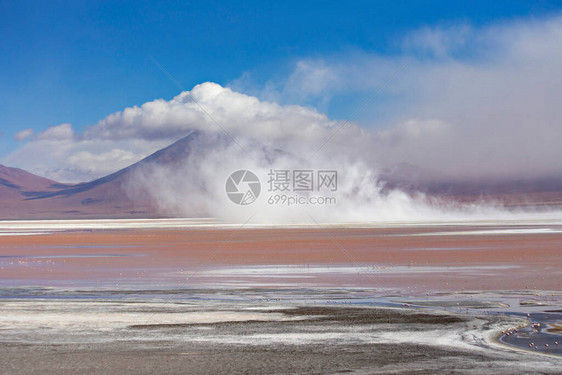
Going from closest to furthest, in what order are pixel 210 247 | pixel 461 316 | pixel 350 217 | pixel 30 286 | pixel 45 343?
pixel 45 343
pixel 461 316
pixel 30 286
pixel 210 247
pixel 350 217

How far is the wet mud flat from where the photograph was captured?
11.6 metres

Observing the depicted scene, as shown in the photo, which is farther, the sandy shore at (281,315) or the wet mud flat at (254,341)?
the sandy shore at (281,315)

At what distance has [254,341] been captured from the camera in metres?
13.9

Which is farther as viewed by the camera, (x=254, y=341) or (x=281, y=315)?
(x=281, y=315)

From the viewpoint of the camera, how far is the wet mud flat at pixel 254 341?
11594mm

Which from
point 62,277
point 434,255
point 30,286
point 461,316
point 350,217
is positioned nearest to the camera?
point 461,316

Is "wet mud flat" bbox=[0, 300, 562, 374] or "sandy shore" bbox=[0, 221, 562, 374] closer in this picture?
"wet mud flat" bbox=[0, 300, 562, 374]

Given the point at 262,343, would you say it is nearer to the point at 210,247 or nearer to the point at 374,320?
→ the point at 374,320

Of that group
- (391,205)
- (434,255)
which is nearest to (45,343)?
(434,255)

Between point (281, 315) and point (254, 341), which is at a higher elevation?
point (281, 315)

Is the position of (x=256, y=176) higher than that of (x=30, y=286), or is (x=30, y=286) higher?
(x=256, y=176)

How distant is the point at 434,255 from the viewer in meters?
37.6

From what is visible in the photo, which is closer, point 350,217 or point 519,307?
point 519,307

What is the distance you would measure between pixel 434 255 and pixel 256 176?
12186cm
